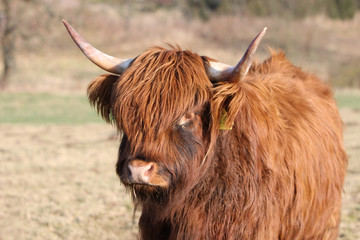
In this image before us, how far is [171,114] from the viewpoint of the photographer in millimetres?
2994

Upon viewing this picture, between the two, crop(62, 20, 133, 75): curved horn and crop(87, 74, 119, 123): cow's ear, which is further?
crop(87, 74, 119, 123): cow's ear

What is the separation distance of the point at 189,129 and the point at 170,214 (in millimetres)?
608

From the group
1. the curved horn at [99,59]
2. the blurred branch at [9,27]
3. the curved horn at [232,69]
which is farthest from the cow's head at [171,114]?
the blurred branch at [9,27]

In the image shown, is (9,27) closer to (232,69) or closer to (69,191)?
(69,191)

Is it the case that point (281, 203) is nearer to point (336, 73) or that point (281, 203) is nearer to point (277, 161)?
point (277, 161)

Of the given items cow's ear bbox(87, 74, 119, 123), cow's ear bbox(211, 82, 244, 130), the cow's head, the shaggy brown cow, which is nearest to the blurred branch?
cow's ear bbox(87, 74, 119, 123)

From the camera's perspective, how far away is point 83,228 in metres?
5.49

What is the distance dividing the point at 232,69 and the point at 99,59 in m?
0.99

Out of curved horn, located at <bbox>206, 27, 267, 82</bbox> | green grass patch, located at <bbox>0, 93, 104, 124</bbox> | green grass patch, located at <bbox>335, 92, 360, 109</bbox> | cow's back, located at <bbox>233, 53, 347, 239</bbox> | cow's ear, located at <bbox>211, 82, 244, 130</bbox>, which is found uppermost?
curved horn, located at <bbox>206, 27, 267, 82</bbox>

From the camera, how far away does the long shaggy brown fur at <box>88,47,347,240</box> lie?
9.89ft

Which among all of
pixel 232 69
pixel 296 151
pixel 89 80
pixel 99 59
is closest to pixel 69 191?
pixel 99 59

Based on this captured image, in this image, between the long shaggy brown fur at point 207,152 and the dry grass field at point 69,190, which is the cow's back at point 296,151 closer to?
the long shaggy brown fur at point 207,152

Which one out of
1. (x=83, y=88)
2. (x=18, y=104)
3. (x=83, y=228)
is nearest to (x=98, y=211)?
(x=83, y=228)

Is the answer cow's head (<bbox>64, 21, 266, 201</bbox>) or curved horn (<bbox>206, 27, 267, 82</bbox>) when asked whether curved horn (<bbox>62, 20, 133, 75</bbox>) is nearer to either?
cow's head (<bbox>64, 21, 266, 201</bbox>)
